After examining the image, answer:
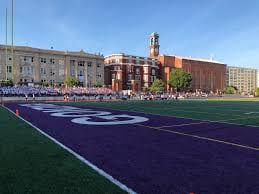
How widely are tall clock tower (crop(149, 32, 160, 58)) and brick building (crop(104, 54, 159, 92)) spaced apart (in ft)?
26.6

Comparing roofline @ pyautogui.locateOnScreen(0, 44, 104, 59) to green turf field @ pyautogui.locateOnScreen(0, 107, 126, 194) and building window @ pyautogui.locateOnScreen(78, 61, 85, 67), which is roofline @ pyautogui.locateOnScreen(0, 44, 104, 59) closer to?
building window @ pyautogui.locateOnScreen(78, 61, 85, 67)

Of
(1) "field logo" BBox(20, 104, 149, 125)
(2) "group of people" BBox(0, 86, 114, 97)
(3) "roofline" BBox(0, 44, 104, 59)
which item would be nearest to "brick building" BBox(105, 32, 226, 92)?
(3) "roofline" BBox(0, 44, 104, 59)

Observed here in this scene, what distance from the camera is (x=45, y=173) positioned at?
4793 millimetres

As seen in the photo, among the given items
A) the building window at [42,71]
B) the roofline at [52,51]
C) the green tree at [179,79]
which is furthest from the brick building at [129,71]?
the building window at [42,71]

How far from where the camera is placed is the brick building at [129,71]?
267 ft

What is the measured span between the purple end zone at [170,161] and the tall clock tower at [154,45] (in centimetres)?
8959

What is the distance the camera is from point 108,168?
16.9 feet

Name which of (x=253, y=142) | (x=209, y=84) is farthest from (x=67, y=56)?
(x=253, y=142)

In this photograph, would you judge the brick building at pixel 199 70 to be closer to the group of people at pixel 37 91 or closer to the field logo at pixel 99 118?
the group of people at pixel 37 91

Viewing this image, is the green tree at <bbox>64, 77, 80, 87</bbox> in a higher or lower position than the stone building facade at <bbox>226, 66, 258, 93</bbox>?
lower

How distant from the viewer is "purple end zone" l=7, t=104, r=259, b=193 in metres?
4.24

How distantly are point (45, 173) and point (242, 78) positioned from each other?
197238 millimetres

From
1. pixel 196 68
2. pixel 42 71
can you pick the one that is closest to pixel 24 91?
pixel 42 71

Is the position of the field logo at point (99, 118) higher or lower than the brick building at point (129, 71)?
lower
